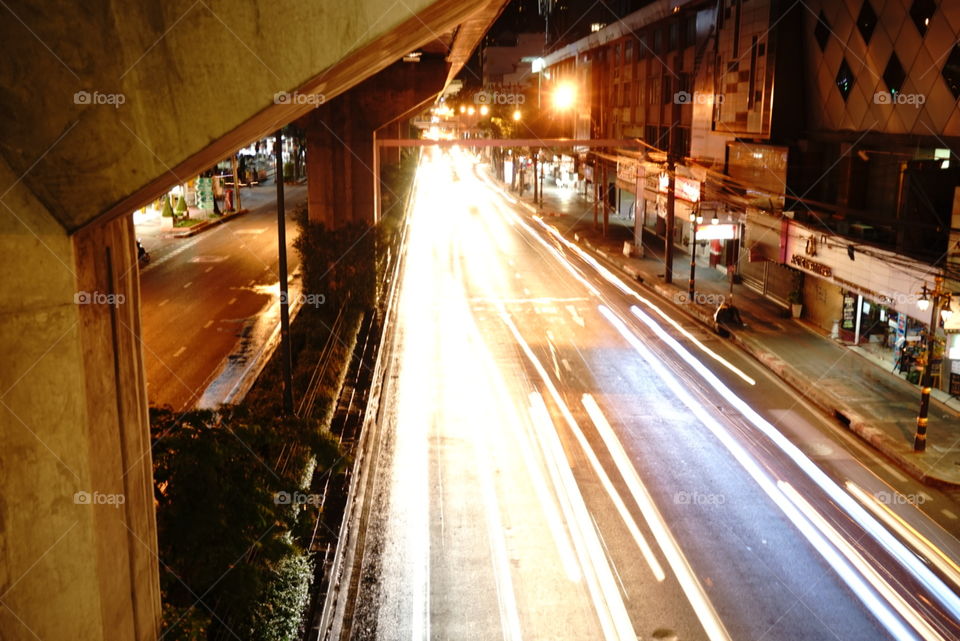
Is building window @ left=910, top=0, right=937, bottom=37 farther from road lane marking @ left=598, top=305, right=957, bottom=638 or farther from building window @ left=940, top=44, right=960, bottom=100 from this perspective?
road lane marking @ left=598, top=305, right=957, bottom=638

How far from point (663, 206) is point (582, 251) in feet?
19.9

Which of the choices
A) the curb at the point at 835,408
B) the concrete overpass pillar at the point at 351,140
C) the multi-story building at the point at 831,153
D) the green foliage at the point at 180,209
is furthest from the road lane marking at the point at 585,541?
the green foliage at the point at 180,209

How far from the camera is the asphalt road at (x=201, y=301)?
2397 centimetres

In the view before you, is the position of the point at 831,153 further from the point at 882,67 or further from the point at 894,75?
the point at 894,75

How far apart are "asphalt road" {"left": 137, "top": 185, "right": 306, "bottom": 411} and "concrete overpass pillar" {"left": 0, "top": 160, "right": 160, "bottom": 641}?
10.1 metres

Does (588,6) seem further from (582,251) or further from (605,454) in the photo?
(605,454)

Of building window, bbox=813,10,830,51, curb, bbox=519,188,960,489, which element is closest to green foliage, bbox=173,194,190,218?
curb, bbox=519,188,960,489

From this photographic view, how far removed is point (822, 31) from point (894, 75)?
16.0ft

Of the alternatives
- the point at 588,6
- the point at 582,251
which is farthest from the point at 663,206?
the point at 588,6

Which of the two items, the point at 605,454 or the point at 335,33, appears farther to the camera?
the point at 605,454

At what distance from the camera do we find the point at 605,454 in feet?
60.4

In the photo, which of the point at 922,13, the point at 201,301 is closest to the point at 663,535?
the point at 922,13

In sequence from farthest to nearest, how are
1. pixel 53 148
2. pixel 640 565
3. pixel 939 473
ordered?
pixel 939 473 < pixel 640 565 < pixel 53 148

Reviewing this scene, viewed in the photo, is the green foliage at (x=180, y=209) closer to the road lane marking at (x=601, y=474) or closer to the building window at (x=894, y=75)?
the road lane marking at (x=601, y=474)
